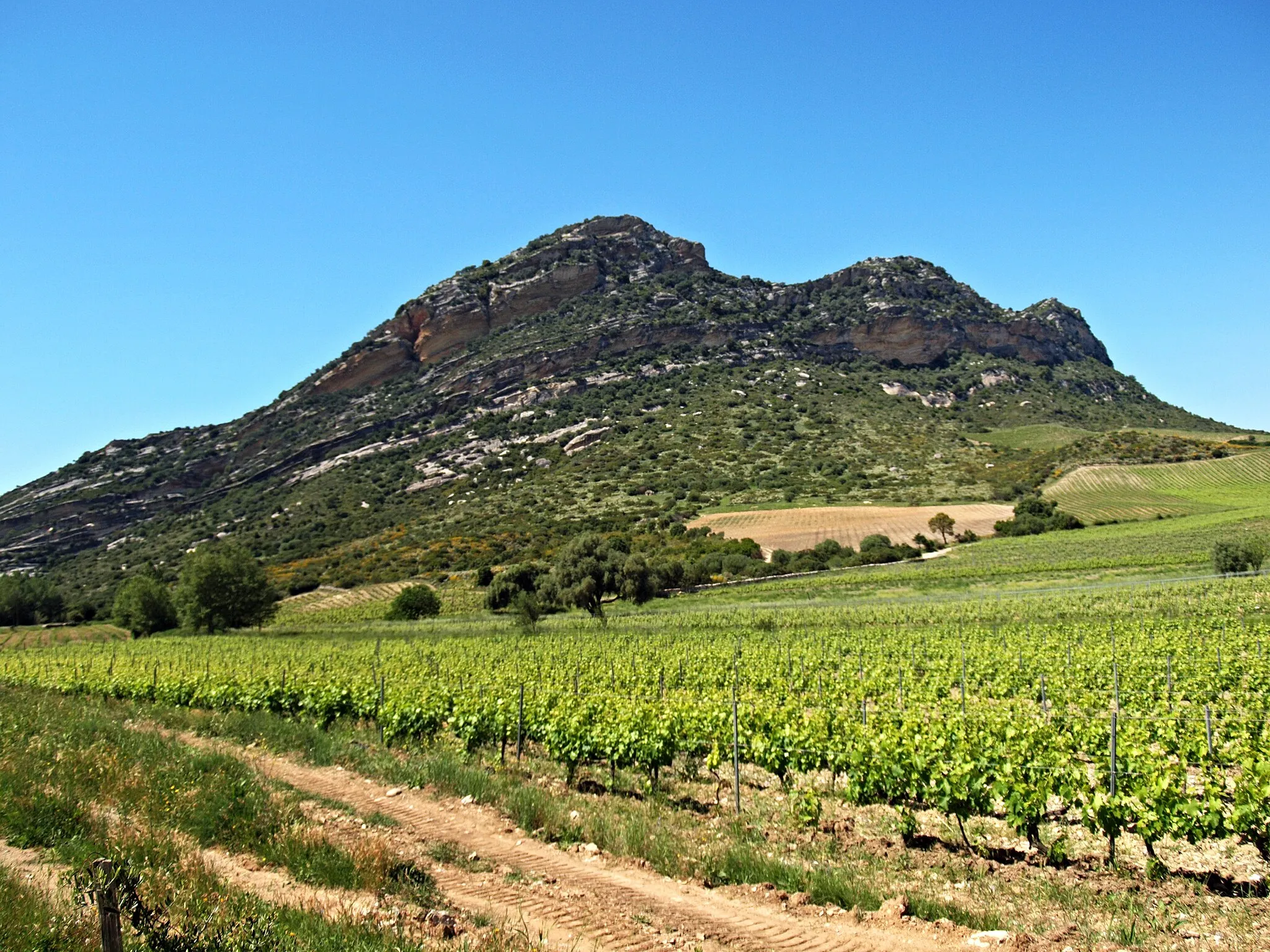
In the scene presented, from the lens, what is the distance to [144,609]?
6125cm

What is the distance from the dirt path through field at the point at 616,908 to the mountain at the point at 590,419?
6794 centimetres

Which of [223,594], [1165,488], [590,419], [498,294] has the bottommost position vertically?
[223,594]

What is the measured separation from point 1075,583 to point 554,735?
4178cm

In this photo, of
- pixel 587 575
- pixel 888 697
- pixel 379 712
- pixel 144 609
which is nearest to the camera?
pixel 379 712

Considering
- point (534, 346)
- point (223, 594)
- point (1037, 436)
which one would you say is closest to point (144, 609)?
point (223, 594)

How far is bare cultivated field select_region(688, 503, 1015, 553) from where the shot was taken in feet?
236

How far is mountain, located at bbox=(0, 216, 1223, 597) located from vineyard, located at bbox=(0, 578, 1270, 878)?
49.4m

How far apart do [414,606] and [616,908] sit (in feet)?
171

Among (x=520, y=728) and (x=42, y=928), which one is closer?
(x=42, y=928)

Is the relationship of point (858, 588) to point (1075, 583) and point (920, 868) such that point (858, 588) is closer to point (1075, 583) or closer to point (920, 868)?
point (1075, 583)

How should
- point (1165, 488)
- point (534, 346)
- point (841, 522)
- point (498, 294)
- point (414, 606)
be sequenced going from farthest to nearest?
point (498, 294)
point (534, 346)
point (1165, 488)
point (841, 522)
point (414, 606)

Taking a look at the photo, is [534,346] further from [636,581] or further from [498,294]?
[636,581]

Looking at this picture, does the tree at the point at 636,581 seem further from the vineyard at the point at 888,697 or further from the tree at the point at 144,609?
the tree at the point at 144,609

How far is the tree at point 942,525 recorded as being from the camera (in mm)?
72688
